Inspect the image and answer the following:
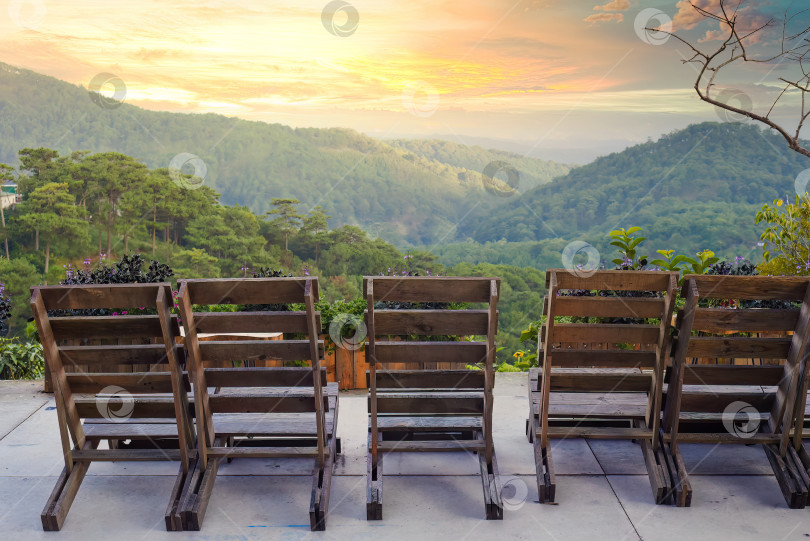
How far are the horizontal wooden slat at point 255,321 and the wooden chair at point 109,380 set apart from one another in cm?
14

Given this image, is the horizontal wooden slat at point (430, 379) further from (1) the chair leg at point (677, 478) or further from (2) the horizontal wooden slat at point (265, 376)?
(1) the chair leg at point (677, 478)

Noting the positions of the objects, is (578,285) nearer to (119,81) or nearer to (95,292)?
(95,292)

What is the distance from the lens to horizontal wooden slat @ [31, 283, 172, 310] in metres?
2.65

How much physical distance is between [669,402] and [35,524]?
266 centimetres

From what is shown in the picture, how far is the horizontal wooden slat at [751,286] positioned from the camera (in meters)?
2.76

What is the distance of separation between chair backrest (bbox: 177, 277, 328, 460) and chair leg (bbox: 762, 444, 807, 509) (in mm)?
1937

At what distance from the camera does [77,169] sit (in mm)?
33969

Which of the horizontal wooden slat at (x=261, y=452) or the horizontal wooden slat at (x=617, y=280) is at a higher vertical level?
the horizontal wooden slat at (x=617, y=280)

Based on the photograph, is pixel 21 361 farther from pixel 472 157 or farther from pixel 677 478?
pixel 472 157

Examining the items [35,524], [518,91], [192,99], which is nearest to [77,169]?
[192,99]

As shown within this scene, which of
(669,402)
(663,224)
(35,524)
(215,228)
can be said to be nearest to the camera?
(35,524)

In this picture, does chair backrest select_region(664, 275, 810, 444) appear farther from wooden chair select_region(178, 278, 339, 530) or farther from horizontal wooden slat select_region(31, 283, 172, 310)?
horizontal wooden slat select_region(31, 283, 172, 310)

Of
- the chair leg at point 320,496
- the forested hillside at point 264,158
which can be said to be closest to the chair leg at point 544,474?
the chair leg at point 320,496

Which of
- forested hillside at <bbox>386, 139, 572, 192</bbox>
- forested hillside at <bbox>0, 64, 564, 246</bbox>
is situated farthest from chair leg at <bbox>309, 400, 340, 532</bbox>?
forested hillside at <bbox>386, 139, 572, 192</bbox>
